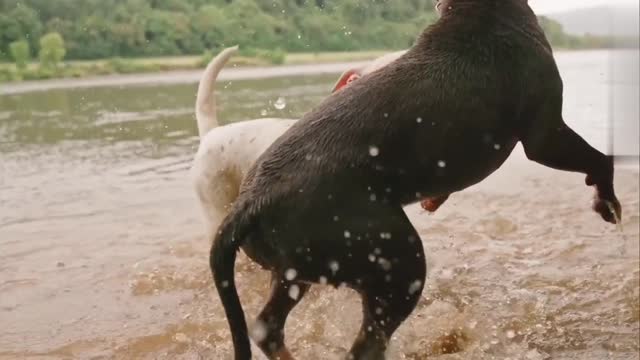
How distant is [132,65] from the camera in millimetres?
14852

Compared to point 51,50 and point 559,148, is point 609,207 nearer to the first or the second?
point 559,148

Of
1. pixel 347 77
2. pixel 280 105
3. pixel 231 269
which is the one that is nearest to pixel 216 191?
pixel 347 77

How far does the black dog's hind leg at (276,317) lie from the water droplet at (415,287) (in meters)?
0.46

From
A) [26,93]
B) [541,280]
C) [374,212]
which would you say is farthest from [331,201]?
[26,93]

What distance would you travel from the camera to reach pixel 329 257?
238 cm

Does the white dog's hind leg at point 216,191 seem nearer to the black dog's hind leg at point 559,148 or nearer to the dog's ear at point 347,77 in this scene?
the dog's ear at point 347,77

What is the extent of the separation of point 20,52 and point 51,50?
634 millimetres

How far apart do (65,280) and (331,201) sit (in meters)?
2.62

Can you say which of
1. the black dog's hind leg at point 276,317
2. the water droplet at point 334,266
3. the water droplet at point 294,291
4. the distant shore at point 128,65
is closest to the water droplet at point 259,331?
the black dog's hind leg at point 276,317

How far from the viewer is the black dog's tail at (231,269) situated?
7.86 feet

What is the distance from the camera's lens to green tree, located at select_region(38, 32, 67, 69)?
432 inches

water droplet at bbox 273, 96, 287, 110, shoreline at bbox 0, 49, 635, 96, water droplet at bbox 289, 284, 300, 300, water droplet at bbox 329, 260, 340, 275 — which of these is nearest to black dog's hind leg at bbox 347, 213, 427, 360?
water droplet at bbox 329, 260, 340, 275

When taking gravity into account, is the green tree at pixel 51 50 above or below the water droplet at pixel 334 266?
below

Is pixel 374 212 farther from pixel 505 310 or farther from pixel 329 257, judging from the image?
pixel 505 310
